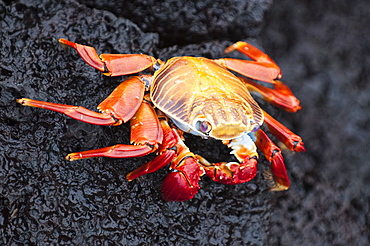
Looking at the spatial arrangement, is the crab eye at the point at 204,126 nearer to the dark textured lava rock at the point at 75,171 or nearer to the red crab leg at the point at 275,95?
the dark textured lava rock at the point at 75,171

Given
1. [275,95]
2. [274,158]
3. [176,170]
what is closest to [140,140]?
[176,170]

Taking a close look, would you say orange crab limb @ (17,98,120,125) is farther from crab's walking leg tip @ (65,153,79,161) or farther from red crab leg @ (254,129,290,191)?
red crab leg @ (254,129,290,191)

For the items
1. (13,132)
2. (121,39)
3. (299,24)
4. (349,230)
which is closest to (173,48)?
(121,39)

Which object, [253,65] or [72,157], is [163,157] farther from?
[253,65]

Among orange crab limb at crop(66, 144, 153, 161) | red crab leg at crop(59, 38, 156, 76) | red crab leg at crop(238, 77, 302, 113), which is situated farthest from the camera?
red crab leg at crop(238, 77, 302, 113)

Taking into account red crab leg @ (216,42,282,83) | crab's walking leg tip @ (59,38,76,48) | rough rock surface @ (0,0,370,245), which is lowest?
rough rock surface @ (0,0,370,245)

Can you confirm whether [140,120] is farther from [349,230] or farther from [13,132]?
[349,230]

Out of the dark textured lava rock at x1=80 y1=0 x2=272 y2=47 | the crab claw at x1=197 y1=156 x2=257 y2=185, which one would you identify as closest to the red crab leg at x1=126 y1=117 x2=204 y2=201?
the crab claw at x1=197 y1=156 x2=257 y2=185
